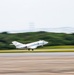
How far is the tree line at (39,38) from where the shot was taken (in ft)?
291

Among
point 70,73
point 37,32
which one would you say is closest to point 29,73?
point 70,73

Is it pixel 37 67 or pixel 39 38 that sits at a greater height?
pixel 39 38

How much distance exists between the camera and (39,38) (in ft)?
324

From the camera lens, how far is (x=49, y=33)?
340ft

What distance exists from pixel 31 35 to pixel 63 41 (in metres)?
17.2

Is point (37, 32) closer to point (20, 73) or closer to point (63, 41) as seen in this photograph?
point (63, 41)

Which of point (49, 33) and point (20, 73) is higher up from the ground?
point (49, 33)

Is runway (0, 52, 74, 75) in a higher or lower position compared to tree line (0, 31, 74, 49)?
lower

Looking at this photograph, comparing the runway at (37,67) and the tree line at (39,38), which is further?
the tree line at (39,38)

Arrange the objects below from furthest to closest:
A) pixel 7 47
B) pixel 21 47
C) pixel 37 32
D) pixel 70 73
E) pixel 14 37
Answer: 1. pixel 37 32
2. pixel 14 37
3. pixel 7 47
4. pixel 21 47
5. pixel 70 73

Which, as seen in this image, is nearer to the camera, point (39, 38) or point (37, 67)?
point (37, 67)

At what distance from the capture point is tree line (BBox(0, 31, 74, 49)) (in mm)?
88812

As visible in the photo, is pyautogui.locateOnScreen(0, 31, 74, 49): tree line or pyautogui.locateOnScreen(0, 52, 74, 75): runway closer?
pyautogui.locateOnScreen(0, 52, 74, 75): runway

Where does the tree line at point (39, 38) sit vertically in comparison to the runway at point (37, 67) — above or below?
above
